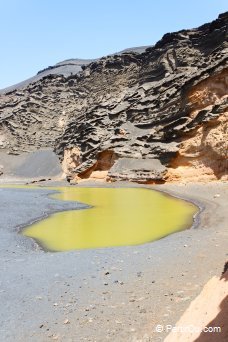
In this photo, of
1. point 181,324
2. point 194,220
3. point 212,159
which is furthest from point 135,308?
point 212,159

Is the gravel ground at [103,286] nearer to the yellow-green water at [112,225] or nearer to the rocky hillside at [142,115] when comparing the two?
the yellow-green water at [112,225]

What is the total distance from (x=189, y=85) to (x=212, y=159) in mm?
10843

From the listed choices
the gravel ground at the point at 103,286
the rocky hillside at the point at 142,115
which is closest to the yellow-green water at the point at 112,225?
the gravel ground at the point at 103,286

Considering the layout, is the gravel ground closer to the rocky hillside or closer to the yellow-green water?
the yellow-green water

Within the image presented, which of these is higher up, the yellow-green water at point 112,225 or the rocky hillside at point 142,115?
the rocky hillside at point 142,115

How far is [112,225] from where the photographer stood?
18.3m

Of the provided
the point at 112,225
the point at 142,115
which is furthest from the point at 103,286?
the point at 142,115

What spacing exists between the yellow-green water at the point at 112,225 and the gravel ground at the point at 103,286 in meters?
1.57

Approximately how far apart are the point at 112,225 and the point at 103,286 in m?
9.53

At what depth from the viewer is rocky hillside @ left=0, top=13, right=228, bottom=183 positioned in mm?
39094

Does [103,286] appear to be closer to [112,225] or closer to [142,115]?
[112,225]

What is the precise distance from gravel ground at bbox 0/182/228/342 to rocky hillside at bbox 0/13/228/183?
2496 cm

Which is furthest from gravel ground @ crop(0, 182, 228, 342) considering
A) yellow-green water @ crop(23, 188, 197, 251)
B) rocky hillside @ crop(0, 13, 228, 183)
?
rocky hillside @ crop(0, 13, 228, 183)

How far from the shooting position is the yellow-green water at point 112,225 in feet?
49.4
